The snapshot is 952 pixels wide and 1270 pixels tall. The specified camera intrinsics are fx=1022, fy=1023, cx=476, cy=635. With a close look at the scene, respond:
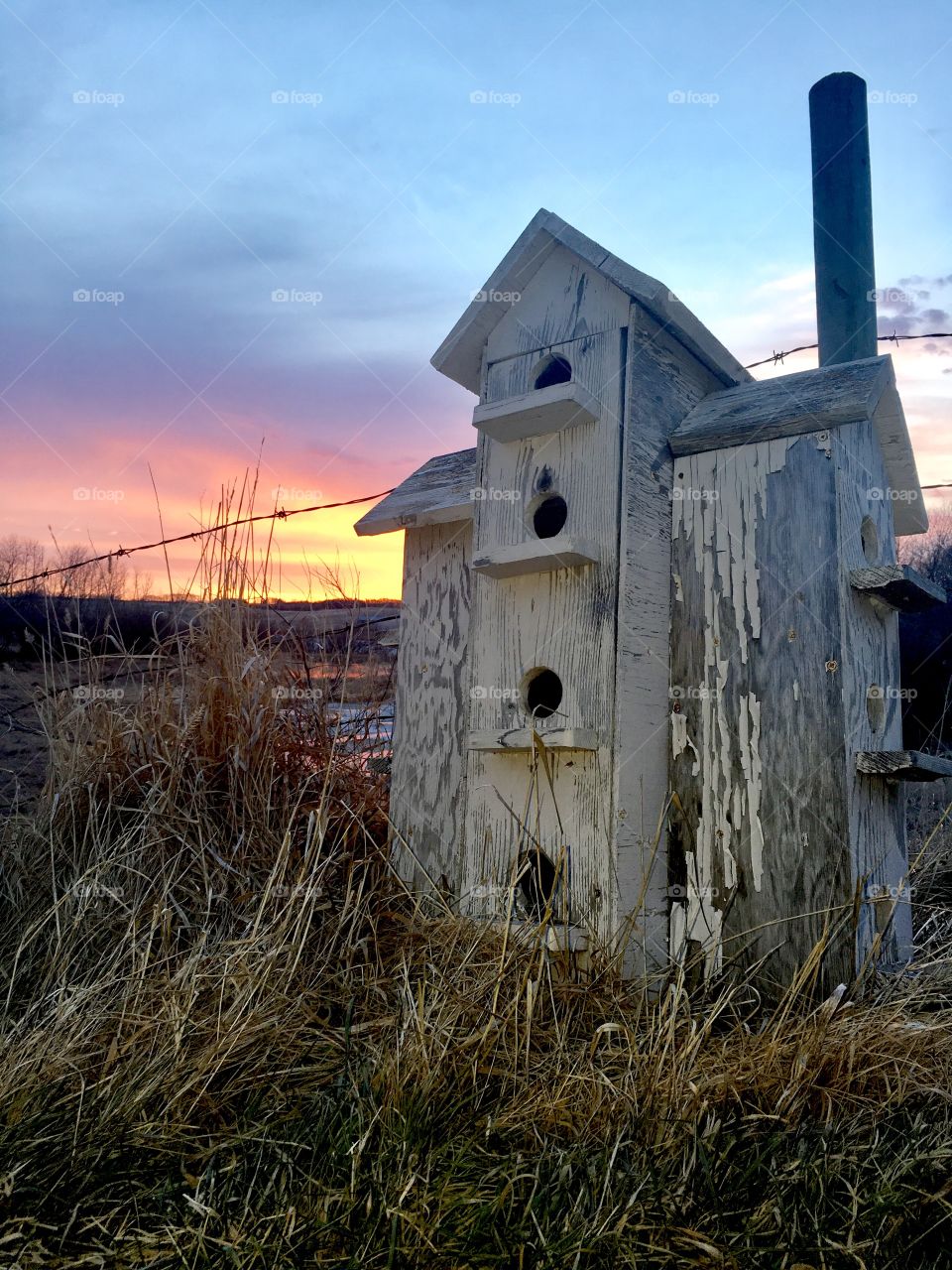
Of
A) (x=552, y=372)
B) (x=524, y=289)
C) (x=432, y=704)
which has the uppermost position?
(x=524, y=289)

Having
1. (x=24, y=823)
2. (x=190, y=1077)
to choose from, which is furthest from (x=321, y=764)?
(x=190, y=1077)

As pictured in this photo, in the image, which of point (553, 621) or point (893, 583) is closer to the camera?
point (893, 583)

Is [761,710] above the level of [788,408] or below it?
below

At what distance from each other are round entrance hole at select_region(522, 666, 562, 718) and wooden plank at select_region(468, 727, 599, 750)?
12cm

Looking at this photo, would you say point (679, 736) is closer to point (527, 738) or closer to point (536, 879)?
point (527, 738)

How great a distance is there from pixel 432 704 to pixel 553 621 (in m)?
0.99

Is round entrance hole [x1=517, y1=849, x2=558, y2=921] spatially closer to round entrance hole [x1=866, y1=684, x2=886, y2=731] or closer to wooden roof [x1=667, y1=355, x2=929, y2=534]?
round entrance hole [x1=866, y1=684, x2=886, y2=731]

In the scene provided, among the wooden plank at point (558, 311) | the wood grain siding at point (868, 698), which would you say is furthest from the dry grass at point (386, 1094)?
the wooden plank at point (558, 311)

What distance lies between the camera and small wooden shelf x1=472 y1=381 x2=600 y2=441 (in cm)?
303

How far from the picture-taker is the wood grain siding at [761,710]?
8.81 ft

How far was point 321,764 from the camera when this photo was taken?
12.8ft

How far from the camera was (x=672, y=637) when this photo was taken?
9.90 ft

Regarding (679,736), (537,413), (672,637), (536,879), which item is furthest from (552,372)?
(536,879)

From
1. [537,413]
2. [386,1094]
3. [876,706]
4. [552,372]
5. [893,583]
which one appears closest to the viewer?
[386,1094]
